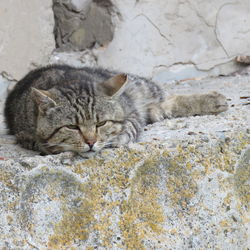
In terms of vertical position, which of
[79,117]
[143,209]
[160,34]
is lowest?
[143,209]

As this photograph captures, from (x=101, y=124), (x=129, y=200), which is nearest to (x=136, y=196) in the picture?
(x=129, y=200)

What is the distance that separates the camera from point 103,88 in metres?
2.39

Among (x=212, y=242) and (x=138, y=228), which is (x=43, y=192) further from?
(x=212, y=242)

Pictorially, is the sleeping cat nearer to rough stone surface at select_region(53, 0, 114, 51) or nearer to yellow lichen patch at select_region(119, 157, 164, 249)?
yellow lichen patch at select_region(119, 157, 164, 249)

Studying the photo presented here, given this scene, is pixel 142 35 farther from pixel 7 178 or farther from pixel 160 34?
pixel 7 178

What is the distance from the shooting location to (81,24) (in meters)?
3.82

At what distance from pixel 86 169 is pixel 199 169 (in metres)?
0.47

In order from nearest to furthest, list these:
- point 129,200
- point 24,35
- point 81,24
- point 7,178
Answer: point 7,178, point 129,200, point 24,35, point 81,24

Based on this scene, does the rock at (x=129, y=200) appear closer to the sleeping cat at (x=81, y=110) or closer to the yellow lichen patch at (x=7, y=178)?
the yellow lichen patch at (x=7, y=178)

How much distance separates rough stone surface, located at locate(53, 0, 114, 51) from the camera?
3.78 m

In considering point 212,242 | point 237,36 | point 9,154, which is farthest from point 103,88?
point 237,36

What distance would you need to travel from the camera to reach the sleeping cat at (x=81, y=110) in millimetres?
2199

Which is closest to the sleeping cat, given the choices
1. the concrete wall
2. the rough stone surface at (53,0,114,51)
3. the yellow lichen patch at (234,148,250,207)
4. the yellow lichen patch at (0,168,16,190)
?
the yellow lichen patch at (0,168,16,190)

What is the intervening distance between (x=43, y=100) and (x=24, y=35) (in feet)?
4.74
